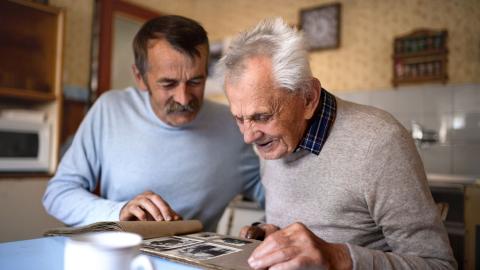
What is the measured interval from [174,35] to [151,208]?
1.89 feet

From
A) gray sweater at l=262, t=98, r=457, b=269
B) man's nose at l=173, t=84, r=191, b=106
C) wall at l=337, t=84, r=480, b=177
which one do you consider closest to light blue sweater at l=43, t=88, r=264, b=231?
man's nose at l=173, t=84, r=191, b=106

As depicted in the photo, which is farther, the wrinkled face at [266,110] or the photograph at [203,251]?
the wrinkled face at [266,110]

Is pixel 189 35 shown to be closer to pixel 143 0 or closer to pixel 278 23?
pixel 278 23

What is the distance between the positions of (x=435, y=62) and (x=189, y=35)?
2.42 meters

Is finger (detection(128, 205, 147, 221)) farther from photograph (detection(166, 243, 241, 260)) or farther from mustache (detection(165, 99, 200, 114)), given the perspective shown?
mustache (detection(165, 99, 200, 114))

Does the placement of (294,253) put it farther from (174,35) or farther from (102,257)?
(174,35)

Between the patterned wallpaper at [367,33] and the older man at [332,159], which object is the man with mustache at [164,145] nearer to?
the older man at [332,159]

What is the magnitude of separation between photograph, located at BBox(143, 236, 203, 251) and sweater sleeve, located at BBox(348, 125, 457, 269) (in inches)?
17.1

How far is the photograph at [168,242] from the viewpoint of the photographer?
88 cm

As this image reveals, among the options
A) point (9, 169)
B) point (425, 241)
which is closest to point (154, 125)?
point (425, 241)

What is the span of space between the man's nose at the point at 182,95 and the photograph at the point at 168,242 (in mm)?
510

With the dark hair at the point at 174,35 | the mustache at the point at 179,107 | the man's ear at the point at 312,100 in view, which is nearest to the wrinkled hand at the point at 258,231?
the man's ear at the point at 312,100

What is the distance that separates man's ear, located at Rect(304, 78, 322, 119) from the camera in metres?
1.08

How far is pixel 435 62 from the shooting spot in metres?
3.09
